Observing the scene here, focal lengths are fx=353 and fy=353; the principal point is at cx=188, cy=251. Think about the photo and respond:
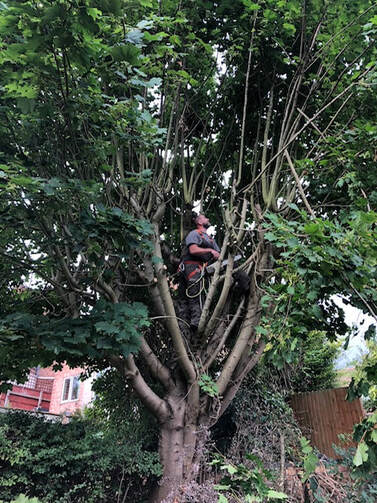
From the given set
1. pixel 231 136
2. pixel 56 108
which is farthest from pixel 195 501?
pixel 231 136

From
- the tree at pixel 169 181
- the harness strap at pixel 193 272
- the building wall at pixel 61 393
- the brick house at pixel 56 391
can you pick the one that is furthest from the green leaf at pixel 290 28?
the building wall at pixel 61 393

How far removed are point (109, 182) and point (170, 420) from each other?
305 cm

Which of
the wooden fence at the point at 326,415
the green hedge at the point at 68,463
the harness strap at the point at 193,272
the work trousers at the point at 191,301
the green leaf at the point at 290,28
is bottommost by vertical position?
the green hedge at the point at 68,463

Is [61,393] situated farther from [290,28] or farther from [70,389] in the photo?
[290,28]

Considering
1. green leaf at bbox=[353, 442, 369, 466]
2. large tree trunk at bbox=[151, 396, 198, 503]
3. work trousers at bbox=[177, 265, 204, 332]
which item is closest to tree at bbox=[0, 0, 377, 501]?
large tree trunk at bbox=[151, 396, 198, 503]

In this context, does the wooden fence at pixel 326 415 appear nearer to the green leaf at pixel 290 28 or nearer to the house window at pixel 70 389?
the green leaf at pixel 290 28

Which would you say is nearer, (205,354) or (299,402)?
(205,354)

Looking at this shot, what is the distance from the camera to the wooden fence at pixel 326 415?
20.3ft

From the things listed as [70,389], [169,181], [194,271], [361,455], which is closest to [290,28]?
[169,181]

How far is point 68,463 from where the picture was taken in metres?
4.09

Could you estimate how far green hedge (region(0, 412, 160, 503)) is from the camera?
385 cm

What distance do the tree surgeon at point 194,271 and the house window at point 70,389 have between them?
38.0 feet

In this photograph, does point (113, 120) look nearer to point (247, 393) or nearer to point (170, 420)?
point (170, 420)

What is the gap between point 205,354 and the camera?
194 inches
